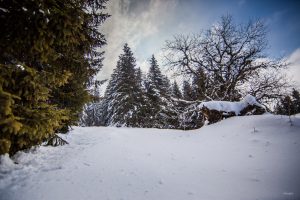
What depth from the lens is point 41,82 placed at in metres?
3.73

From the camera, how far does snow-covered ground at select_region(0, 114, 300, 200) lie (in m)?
3.05

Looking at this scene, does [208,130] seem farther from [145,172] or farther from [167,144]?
[145,172]

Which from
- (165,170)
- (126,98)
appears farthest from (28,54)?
(126,98)

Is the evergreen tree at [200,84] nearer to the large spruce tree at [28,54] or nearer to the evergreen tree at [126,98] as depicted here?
the evergreen tree at [126,98]

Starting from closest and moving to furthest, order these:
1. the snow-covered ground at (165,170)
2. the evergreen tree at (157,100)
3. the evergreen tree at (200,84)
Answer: the snow-covered ground at (165,170), the evergreen tree at (200,84), the evergreen tree at (157,100)

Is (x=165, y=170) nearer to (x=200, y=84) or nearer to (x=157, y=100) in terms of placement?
(x=200, y=84)

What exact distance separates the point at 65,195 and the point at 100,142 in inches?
141

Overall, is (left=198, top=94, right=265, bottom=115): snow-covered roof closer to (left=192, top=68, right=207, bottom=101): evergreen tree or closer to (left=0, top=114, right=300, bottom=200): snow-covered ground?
(left=0, top=114, right=300, bottom=200): snow-covered ground

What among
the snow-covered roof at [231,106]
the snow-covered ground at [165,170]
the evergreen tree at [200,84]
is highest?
the evergreen tree at [200,84]

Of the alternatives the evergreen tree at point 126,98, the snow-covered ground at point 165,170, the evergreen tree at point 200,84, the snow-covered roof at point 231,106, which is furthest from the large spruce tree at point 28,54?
the evergreen tree at point 126,98

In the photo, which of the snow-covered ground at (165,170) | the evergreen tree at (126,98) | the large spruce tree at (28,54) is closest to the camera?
the snow-covered ground at (165,170)

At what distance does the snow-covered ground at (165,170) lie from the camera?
3.05m

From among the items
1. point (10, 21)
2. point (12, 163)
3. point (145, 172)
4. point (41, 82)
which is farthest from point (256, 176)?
point (10, 21)

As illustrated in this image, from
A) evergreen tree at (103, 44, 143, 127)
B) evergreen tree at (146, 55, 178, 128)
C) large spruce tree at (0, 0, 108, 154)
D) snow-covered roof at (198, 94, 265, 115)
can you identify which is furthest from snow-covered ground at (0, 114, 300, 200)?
evergreen tree at (146, 55, 178, 128)
